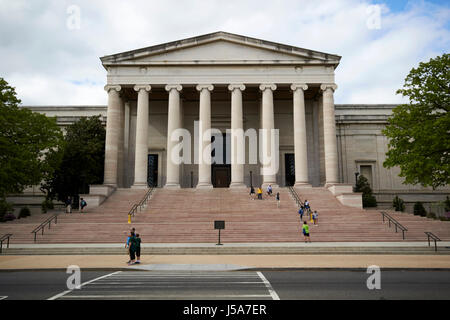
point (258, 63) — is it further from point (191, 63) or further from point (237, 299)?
point (237, 299)

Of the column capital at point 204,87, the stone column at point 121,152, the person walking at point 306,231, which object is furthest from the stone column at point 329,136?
the stone column at point 121,152

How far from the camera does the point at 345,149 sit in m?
48.2

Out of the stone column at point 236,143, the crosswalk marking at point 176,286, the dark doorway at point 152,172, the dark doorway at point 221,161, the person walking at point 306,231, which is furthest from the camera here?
the dark doorway at point 221,161

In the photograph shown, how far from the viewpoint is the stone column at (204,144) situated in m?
37.4

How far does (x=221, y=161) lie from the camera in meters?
44.4

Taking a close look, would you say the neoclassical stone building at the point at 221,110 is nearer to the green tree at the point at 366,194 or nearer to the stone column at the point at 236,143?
the stone column at the point at 236,143

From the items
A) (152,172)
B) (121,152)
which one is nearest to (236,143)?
(152,172)

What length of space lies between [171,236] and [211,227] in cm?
287

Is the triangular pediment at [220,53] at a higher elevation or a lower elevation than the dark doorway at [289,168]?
higher

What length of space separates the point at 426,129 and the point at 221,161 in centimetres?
2533

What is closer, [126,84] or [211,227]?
[211,227]

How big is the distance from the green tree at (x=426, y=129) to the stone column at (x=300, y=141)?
508 inches

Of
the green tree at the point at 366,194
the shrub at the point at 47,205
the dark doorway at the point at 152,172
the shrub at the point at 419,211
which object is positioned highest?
the dark doorway at the point at 152,172
